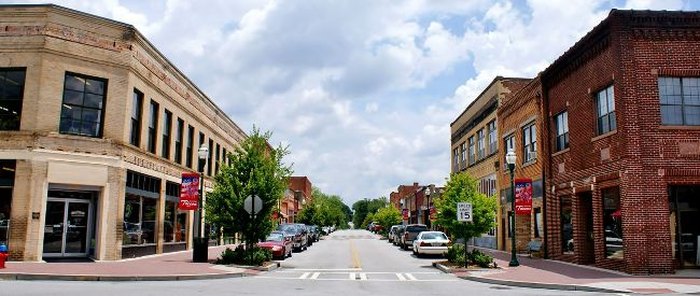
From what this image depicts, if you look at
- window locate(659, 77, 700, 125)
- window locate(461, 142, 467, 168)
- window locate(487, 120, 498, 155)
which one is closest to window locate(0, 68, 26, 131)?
window locate(659, 77, 700, 125)

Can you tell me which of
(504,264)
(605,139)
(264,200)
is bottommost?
(504,264)

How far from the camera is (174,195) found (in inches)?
1225

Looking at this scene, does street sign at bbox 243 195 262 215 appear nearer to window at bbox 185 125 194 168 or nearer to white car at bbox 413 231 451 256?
white car at bbox 413 231 451 256

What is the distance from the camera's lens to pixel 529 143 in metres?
31.5

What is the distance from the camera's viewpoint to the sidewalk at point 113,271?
1669 cm

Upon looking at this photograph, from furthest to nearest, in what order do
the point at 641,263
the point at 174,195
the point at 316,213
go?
the point at 316,213, the point at 174,195, the point at 641,263

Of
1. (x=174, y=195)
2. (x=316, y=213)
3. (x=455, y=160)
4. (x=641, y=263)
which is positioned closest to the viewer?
(x=641, y=263)

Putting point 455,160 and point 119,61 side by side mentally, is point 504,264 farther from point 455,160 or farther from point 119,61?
point 455,160

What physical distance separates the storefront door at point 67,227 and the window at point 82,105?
2.79 meters

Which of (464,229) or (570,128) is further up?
(570,128)

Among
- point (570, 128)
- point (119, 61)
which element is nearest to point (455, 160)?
point (570, 128)

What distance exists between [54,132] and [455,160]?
39.0 metres

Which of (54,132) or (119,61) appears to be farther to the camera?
(119,61)

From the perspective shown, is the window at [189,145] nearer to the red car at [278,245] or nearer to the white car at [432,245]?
the red car at [278,245]
